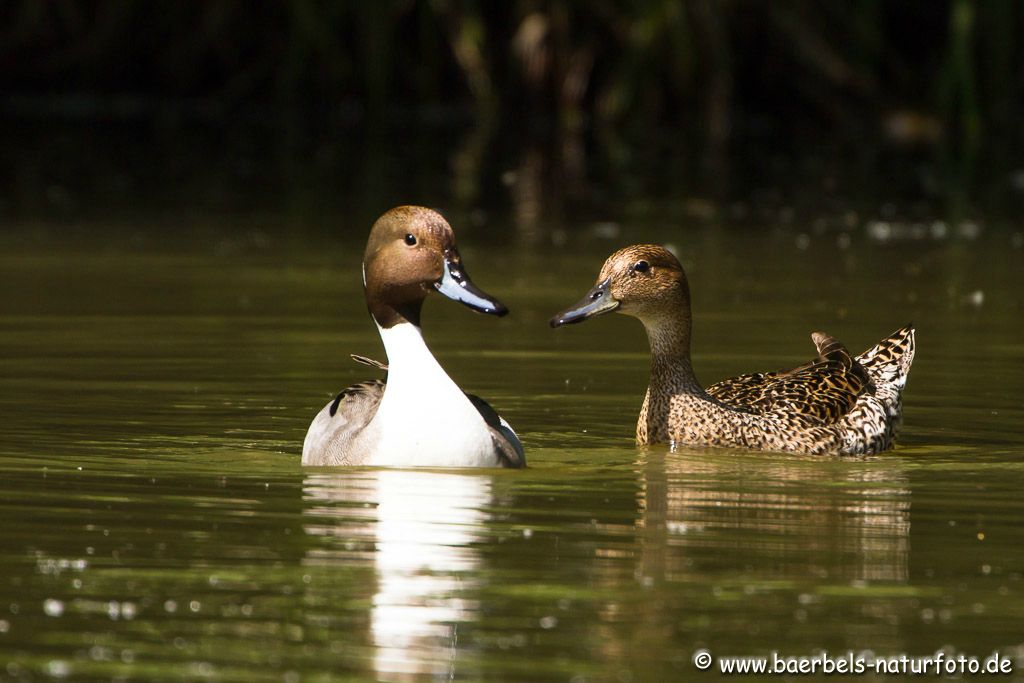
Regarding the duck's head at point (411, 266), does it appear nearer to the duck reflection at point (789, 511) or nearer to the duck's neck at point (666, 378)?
the duck reflection at point (789, 511)

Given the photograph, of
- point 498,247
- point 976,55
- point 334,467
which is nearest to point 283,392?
point 334,467

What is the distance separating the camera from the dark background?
61.9 ft

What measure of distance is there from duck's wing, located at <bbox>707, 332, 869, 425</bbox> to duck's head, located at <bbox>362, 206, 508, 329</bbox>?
4.96 feet

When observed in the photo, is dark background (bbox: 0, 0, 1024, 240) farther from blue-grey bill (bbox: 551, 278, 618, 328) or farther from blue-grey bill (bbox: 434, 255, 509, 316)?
blue-grey bill (bbox: 434, 255, 509, 316)

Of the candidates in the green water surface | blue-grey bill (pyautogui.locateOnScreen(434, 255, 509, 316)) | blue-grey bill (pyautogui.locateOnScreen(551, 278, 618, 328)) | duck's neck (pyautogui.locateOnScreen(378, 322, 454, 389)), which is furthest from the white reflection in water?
blue-grey bill (pyautogui.locateOnScreen(551, 278, 618, 328))

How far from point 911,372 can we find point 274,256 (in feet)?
17.5

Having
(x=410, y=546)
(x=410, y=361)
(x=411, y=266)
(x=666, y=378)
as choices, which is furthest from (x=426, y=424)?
(x=666, y=378)

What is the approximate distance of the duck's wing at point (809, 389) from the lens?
808cm

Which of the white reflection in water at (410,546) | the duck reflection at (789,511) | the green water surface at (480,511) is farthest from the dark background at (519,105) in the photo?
the white reflection in water at (410,546)

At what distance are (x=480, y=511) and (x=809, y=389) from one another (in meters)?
2.35

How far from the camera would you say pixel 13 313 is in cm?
1123

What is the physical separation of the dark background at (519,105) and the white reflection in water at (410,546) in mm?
10544

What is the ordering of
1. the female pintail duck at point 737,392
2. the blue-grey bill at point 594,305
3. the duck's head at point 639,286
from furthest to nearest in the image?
the duck's head at point 639,286 → the blue-grey bill at point 594,305 → the female pintail duck at point 737,392

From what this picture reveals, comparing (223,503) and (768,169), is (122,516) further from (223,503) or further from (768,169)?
(768,169)
